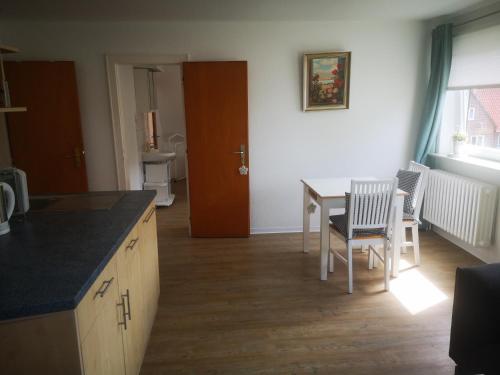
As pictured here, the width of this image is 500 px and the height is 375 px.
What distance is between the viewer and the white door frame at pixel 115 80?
4.05 m

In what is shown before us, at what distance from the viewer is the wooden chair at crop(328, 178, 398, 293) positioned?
286 centimetres

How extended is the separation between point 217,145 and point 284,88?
987 mm

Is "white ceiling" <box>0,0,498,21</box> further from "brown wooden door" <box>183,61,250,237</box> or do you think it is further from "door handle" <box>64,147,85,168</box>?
"door handle" <box>64,147,85,168</box>

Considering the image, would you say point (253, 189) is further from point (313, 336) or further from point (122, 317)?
point (122, 317)

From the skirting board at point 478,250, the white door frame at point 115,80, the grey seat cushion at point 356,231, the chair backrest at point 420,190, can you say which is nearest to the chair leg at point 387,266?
the grey seat cushion at point 356,231

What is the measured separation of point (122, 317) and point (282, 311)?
1.36 m

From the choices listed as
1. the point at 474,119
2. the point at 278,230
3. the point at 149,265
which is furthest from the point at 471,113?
the point at 149,265

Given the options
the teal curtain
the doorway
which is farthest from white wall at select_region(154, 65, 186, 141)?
the teal curtain

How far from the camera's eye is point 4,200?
71.9 inches

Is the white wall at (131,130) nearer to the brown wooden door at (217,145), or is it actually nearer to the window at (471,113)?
the brown wooden door at (217,145)

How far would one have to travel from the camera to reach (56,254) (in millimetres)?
1612

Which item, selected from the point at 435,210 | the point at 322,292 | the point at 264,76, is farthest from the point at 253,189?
the point at 435,210

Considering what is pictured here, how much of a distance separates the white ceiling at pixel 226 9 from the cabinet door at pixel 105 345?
264 cm

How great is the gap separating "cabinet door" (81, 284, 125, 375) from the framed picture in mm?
3215
